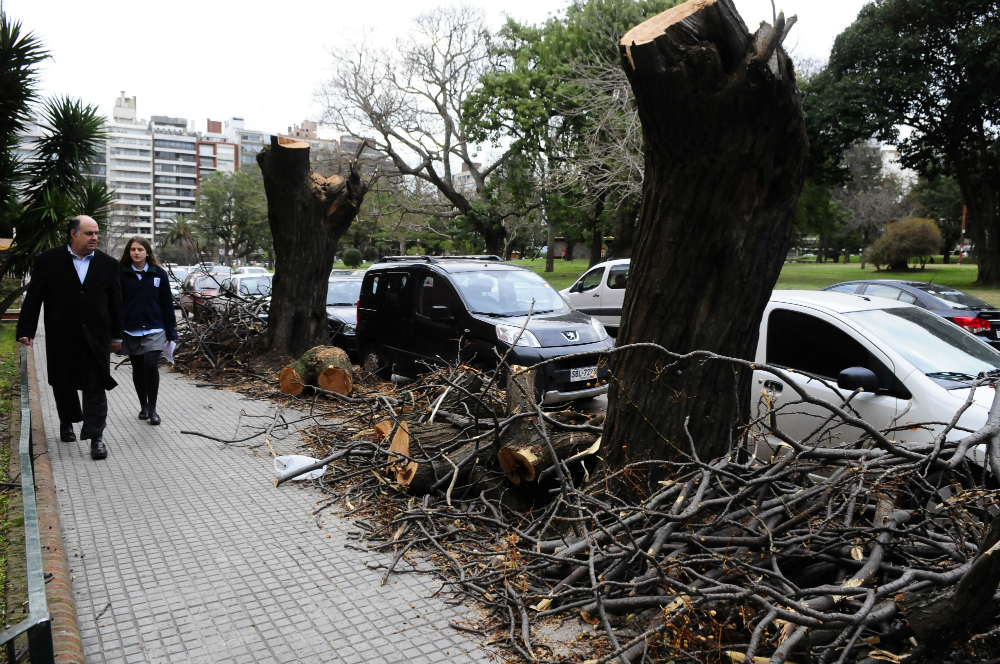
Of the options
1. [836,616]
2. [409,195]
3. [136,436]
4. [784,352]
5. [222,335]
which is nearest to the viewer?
[836,616]

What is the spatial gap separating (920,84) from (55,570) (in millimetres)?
30549

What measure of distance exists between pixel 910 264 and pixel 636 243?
169 feet

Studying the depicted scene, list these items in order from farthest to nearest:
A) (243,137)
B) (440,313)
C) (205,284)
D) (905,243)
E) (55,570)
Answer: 1. (243,137)
2. (905,243)
3. (205,284)
4. (440,313)
5. (55,570)

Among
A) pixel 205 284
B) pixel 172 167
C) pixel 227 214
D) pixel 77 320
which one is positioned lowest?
pixel 205 284

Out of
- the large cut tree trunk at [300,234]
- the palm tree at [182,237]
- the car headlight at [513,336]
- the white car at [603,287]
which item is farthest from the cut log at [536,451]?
the white car at [603,287]

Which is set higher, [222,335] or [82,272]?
[82,272]

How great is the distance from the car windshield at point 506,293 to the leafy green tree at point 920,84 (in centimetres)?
2294

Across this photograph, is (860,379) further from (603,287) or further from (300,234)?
(603,287)

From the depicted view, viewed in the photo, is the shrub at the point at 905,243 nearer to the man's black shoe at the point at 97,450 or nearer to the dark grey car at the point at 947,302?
the dark grey car at the point at 947,302

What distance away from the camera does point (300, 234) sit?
36.9ft

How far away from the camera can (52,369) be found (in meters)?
6.36

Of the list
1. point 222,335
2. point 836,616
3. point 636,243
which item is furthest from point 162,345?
point 836,616

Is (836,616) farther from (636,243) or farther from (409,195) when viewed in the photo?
(409,195)

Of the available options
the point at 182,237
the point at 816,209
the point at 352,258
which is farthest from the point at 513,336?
the point at 352,258
